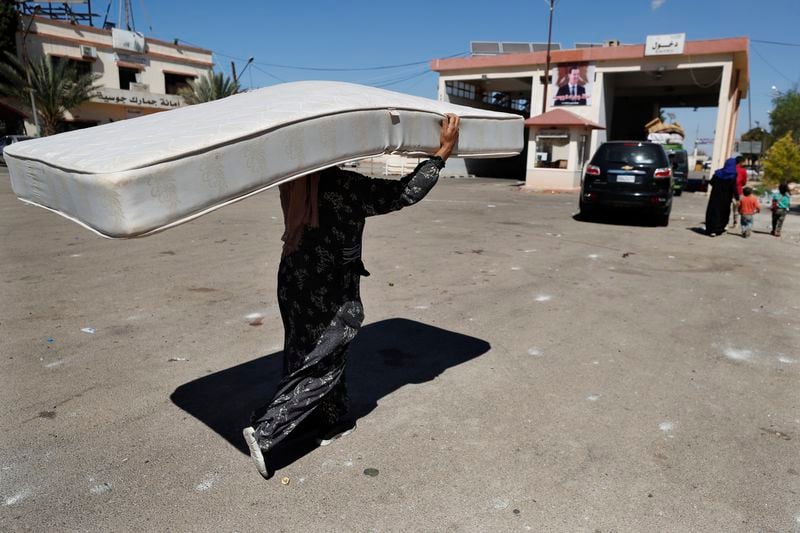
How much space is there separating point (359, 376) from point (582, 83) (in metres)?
24.1

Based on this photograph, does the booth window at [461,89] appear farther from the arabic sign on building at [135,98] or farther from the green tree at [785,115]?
the green tree at [785,115]

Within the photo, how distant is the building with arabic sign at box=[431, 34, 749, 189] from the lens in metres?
21.7

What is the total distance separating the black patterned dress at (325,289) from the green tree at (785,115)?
57.0 meters

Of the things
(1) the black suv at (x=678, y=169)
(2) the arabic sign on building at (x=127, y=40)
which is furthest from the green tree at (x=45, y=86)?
(1) the black suv at (x=678, y=169)

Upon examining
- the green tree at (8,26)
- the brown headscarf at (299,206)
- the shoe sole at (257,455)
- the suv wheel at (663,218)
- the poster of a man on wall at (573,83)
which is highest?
the green tree at (8,26)

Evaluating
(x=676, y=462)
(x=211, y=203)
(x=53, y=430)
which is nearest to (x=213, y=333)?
(x=53, y=430)

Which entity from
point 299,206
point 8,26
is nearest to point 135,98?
point 8,26

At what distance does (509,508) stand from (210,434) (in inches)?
65.6

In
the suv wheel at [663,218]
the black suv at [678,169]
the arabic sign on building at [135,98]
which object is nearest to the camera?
the suv wheel at [663,218]

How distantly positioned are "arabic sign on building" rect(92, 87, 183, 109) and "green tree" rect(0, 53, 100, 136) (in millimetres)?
1959

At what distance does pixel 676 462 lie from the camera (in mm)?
2865

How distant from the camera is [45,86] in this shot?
3075 centimetres

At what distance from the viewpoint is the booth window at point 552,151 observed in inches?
861

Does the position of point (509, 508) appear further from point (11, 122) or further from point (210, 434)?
point (11, 122)
